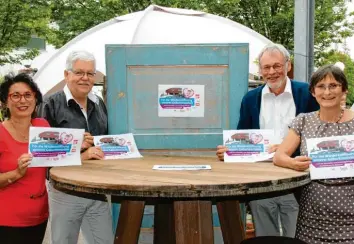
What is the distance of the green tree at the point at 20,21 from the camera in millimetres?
14289

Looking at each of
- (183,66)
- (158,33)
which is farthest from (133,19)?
(183,66)

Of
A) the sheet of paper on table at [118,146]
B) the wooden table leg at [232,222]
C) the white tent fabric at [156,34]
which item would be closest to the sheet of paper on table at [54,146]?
the sheet of paper on table at [118,146]

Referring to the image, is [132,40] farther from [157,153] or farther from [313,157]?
[313,157]

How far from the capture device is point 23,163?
9.45 feet

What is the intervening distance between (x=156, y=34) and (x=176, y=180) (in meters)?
6.05

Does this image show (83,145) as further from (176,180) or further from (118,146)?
(176,180)

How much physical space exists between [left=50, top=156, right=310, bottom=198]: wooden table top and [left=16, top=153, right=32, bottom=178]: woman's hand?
0.50 ft

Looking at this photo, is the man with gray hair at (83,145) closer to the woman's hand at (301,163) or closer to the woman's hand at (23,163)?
the woman's hand at (23,163)

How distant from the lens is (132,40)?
25.4 feet

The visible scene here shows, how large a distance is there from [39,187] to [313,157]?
168 cm

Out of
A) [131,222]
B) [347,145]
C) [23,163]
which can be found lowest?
[131,222]

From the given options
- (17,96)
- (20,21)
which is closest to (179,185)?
(17,96)

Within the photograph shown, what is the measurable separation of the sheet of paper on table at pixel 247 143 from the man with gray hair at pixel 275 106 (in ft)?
1.15

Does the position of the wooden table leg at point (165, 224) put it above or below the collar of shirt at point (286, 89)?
below
